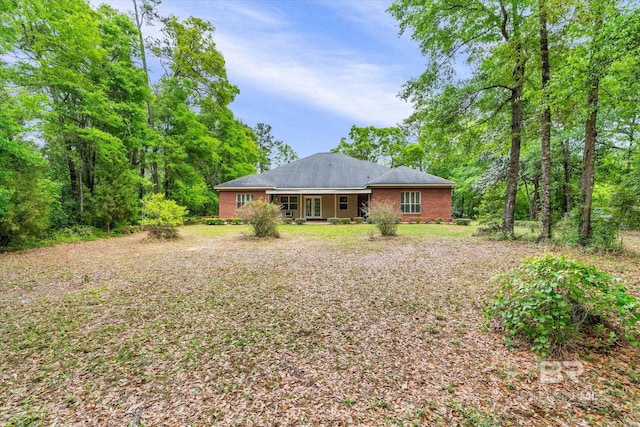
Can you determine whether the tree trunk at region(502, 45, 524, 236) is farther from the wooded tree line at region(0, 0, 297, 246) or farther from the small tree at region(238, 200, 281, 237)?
the wooded tree line at region(0, 0, 297, 246)

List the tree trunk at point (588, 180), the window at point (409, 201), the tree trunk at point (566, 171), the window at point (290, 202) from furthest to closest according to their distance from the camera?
1. the window at point (290, 202)
2. the window at point (409, 201)
3. the tree trunk at point (566, 171)
4. the tree trunk at point (588, 180)

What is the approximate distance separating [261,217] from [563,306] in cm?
→ 977

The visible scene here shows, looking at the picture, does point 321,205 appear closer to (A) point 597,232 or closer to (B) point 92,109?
(B) point 92,109

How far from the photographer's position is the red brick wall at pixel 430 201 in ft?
62.7

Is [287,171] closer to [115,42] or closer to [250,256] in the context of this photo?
[115,42]

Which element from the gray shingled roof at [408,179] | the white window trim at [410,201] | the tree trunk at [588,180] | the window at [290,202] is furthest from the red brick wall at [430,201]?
the tree trunk at [588,180]

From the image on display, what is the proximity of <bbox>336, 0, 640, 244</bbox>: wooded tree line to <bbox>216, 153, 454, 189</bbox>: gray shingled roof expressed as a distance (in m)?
6.10

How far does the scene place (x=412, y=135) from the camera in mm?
32719

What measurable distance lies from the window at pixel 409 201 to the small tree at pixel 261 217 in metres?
11.1

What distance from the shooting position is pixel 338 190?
20406mm

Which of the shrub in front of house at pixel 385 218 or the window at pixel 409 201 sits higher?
the window at pixel 409 201

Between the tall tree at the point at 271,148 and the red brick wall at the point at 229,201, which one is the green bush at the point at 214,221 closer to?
the red brick wall at the point at 229,201

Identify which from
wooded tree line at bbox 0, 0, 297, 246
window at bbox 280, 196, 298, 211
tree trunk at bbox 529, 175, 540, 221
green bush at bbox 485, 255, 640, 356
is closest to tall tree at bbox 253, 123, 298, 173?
window at bbox 280, 196, 298, 211

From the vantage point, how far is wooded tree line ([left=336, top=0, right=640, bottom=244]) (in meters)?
6.05
